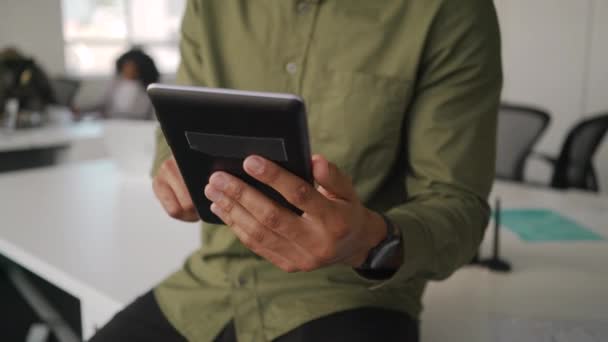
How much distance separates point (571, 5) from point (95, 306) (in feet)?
11.9

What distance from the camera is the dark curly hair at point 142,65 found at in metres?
3.96

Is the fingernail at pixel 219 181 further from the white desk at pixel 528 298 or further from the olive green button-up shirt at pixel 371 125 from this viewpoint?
the white desk at pixel 528 298

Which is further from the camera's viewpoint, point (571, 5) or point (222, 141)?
point (571, 5)

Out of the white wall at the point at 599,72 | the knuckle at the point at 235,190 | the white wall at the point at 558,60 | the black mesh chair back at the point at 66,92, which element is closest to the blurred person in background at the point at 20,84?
the black mesh chair back at the point at 66,92

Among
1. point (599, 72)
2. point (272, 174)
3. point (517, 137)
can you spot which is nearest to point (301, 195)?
point (272, 174)

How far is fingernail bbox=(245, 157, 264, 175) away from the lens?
1.82ft

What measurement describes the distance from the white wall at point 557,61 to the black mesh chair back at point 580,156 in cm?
149

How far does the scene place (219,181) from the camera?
23.1 inches

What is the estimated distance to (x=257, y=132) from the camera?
57 cm

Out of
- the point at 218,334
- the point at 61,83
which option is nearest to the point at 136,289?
the point at 218,334

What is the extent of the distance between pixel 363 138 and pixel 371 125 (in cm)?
2

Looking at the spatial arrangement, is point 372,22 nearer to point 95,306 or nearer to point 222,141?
point 222,141

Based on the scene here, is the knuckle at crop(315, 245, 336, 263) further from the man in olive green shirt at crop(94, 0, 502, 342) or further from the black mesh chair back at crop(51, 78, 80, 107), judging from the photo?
the black mesh chair back at crop(51, 78, 80, 107)

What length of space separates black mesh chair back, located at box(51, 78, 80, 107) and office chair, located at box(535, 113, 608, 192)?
381 cm
